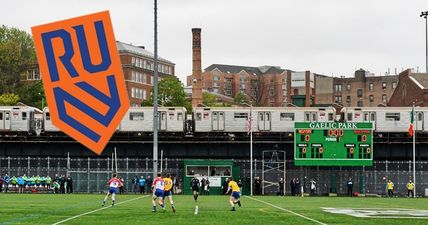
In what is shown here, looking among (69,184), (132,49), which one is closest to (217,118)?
(69,184)

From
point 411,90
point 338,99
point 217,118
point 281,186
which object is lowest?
point 281,186

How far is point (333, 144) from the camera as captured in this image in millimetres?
58375

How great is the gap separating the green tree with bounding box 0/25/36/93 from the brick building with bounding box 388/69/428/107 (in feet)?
183

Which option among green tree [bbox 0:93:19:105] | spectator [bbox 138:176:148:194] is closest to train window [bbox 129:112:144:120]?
spectator [bbox 138:176:148:194]

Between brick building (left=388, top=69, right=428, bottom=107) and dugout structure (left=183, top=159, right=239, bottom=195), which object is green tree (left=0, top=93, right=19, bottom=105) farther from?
brick building (left=388, top=69, right=428, bottom=107)

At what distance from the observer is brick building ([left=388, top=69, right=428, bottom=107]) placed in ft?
314

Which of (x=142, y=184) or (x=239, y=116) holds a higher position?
(x=239, y=116)

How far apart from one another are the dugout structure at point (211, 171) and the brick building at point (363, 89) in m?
95.5

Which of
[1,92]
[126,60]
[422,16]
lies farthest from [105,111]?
[126,60]

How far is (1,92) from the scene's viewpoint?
11844cm

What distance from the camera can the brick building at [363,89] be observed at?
497ft

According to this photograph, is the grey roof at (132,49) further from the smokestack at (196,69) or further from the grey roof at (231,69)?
the grey roof at (231,69)

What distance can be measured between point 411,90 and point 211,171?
160ft

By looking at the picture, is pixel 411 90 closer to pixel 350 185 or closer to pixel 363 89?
pixel 350 185
